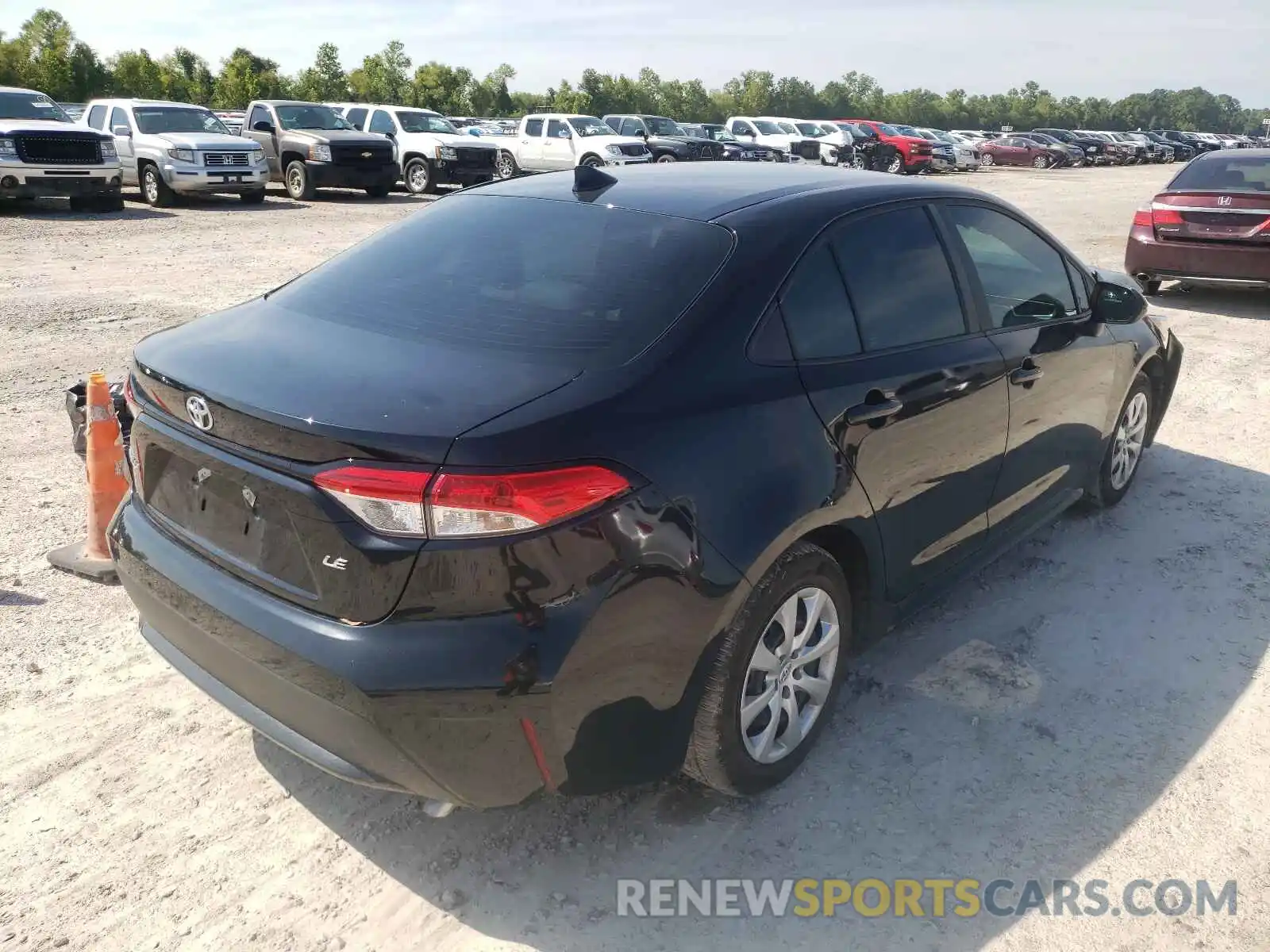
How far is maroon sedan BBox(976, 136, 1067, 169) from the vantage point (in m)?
46.1

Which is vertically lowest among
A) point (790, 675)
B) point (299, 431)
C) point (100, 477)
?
point (790, 675)

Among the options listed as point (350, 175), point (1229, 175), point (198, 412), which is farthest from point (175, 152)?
point (198, 412)

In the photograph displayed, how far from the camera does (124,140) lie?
18250 mm

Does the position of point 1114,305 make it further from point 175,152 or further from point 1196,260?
point 175,152

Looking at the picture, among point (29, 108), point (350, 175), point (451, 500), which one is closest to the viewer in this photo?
point (451, 500)

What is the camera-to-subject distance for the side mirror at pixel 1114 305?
436 cm

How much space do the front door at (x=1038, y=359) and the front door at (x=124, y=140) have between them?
18022 millimetres

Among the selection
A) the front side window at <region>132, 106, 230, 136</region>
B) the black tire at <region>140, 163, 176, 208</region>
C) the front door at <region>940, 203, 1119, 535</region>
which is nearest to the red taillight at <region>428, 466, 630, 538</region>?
the front door at <region>940, 203, 1119, 535</region>

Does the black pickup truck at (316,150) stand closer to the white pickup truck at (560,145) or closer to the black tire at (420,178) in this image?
the black tire at (420,178)

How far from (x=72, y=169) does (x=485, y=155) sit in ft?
27.7

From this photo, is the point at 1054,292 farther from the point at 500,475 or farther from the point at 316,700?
the point at 316,700

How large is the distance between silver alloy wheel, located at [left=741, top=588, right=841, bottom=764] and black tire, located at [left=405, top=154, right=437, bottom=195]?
66.4ft

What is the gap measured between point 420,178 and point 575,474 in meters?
21.2

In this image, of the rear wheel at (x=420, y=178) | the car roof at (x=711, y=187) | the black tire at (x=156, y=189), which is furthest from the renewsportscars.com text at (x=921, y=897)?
the rear wheel at (x=420, y=178)
